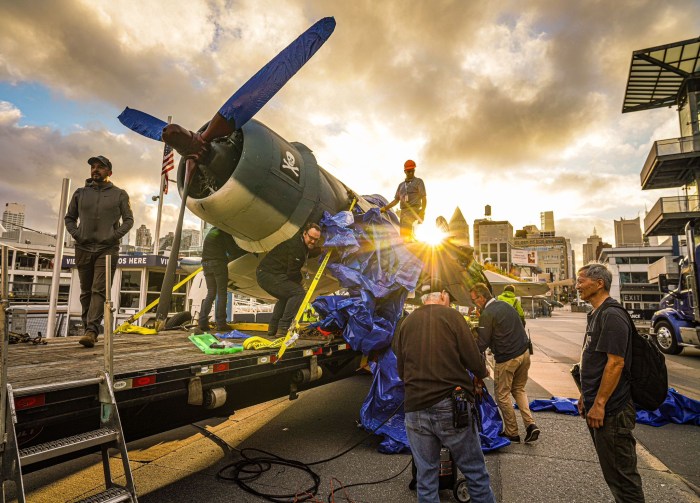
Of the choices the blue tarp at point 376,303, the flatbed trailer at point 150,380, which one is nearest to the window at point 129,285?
the flatbed trailer at point 150,380

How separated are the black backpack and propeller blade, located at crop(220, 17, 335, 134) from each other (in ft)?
12.5

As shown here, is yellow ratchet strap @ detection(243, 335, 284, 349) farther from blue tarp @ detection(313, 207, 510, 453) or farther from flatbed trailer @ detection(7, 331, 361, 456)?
blue tarp @ detection(313, 207, 510, 453)

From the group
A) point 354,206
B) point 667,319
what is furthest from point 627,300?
point 354,206

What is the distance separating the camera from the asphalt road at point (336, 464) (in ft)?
11.4

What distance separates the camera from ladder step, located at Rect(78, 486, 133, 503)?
1.93 m

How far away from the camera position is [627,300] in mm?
61625

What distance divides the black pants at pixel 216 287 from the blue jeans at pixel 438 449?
12.0 ft

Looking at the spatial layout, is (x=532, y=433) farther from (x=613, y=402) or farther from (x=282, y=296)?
(x=282, y=296)

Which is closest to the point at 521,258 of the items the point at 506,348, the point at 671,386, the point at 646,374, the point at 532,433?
the point at 671,386

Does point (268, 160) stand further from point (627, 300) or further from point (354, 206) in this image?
point (627, 300)

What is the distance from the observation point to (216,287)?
5.58 meters

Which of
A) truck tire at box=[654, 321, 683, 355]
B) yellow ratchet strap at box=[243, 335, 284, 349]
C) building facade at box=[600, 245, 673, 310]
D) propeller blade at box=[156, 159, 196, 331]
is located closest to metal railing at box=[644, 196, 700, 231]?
truck tire at box=[654, 321, 683, 355]

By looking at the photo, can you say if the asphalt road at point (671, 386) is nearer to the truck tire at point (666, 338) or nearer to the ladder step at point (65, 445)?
the truck tire at point (666, 338)

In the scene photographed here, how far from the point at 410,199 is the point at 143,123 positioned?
4503 millimetres
